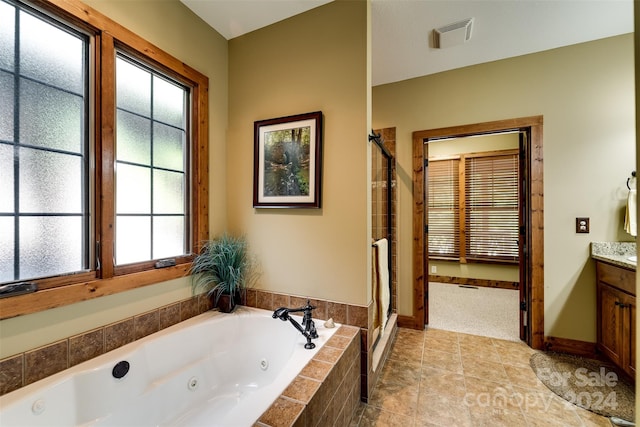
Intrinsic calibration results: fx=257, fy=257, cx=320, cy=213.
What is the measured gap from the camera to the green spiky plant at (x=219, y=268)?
1.91m

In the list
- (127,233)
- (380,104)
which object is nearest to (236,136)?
(127,233)

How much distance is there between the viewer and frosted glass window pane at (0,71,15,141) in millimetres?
1097

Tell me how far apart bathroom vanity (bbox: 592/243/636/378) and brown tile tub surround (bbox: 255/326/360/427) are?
6.30ft

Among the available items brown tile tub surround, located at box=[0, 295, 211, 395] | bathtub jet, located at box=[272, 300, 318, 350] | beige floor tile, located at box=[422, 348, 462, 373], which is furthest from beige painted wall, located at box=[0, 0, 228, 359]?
beige floor tile, located at box=[422, 348, 462, 373]

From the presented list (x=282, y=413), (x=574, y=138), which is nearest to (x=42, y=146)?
(x=282, y=413)

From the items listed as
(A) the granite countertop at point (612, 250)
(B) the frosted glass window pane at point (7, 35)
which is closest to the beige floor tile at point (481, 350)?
(A) the granite countertop at point (612, 250)

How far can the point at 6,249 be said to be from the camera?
3.65 ft

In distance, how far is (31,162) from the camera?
1.18m

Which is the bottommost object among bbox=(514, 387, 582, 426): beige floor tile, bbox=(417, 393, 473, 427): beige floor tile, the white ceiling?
bbox=(417, 393, 473, 427): beige floor tile

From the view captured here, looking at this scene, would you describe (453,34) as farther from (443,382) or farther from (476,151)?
(476,151)

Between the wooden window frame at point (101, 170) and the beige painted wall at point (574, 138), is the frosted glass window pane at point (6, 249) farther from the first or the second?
the beige painted wall at point (574, 138)

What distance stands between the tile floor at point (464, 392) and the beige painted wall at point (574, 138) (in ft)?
2.26

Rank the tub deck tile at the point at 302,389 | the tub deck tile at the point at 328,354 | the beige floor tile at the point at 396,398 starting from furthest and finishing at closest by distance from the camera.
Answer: the beige floor tile at the point at 396,398 < the tub deck tile at the point at 328,354 < the tub deck tile at the point at 302,389

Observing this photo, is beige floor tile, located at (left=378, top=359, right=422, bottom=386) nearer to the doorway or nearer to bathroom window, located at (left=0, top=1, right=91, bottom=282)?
the doorway
